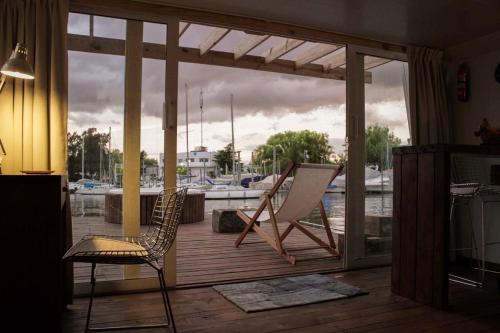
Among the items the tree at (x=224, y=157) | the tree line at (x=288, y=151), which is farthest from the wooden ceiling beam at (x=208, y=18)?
the tree at (x=224, y=157)

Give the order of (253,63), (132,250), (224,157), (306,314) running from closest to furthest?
(132,250) → (306,314) → (253,63) → (224,157)

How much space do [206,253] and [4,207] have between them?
97.6 inches

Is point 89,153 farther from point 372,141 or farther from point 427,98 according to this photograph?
point 427,98

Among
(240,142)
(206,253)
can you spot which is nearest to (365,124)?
(206,253)

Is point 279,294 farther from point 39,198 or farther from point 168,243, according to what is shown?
point 39,198

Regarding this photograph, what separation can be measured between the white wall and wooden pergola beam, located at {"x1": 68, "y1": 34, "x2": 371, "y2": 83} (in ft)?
3.41

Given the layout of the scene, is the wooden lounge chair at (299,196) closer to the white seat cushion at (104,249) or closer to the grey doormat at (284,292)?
the grey doormat at (284,292)

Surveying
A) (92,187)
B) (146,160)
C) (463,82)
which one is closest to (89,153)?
(92,187)

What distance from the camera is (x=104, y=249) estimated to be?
76.7 inches

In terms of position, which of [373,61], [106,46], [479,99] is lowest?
[479,99]

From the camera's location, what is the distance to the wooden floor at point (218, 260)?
284 cm

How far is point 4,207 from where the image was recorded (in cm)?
196

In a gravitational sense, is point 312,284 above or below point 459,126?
below

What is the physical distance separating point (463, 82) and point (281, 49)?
6.10 ft
